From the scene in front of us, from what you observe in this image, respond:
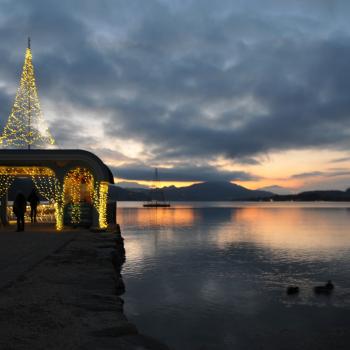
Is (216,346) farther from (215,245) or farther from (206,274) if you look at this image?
(215,245)

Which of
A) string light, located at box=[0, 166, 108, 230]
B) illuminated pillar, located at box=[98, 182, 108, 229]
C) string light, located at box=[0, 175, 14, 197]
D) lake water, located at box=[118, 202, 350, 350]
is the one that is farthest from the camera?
string light, located at box=[0, 175, 14, 197]

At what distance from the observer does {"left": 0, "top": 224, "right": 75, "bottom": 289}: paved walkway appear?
10820 mm

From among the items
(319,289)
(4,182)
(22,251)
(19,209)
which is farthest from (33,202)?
(319,289)

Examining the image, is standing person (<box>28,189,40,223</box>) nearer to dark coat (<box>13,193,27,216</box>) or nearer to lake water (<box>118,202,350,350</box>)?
dark coat (<box>13,193,27,216</box>)

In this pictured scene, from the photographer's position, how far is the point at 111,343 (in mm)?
6297

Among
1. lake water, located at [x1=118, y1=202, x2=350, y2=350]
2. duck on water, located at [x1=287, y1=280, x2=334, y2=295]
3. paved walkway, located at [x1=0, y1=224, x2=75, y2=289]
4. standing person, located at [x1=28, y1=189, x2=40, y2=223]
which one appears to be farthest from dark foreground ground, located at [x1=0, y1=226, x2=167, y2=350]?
standing person, located at [x1=28, y1=189, x2=40, y2=223]

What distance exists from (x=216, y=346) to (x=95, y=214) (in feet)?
47.8

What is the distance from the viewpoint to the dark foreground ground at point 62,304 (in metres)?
6.30

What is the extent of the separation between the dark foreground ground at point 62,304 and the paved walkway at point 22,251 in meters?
0.03

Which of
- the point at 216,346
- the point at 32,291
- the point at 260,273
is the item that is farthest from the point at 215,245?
the point at 32,291

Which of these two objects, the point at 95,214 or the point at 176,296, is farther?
the point at 95,214

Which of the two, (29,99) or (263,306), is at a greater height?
(29,99)

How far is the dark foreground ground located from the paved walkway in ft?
0.09

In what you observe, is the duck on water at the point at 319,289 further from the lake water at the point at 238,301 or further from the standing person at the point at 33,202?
the standing person at the point at 33,202
